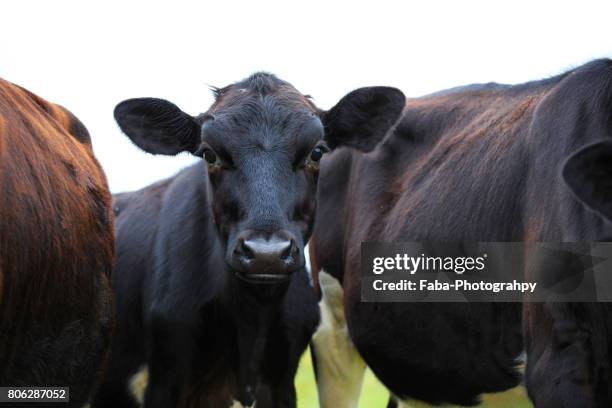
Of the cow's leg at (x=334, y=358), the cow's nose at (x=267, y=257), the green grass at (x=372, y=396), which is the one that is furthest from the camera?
the cow's leg at (x=334, y=358)

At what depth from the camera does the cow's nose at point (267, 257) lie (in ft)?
20.8

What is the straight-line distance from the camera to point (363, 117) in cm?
776

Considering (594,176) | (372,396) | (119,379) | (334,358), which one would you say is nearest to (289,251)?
(594,176)

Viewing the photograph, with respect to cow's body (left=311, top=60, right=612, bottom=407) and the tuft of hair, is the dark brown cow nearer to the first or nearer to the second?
the tuft of hair

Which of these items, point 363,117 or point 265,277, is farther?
Answer: point 363,117

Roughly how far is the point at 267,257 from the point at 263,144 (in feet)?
2.83

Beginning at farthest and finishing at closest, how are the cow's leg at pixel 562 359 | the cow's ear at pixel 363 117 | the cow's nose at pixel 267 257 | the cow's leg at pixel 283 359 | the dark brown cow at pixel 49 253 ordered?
the cow's ear at pixel 363 117 → the cow's leg at pixel 283 359 → the cow's nose at pixel 267 257 → the dark brown cow at pixel 49 253 → the cow's leg at pixel 562 359

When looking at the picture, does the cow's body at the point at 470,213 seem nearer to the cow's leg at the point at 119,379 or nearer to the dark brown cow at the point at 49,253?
the cow's leg at the point at 119,379

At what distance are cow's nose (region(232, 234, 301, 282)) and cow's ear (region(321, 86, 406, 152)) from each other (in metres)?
1.46


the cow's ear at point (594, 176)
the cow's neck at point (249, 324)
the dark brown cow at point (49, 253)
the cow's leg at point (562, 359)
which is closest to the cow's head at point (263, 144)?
the cow's neck at point (249, 324)

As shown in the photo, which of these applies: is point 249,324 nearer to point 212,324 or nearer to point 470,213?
point 212,324

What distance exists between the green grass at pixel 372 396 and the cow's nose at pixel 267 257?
59.7 inches

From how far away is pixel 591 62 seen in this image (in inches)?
260

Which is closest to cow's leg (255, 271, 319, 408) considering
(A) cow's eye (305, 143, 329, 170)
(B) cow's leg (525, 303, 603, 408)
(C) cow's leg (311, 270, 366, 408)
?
(A) cow's eye (305, 143, 329, 170)
